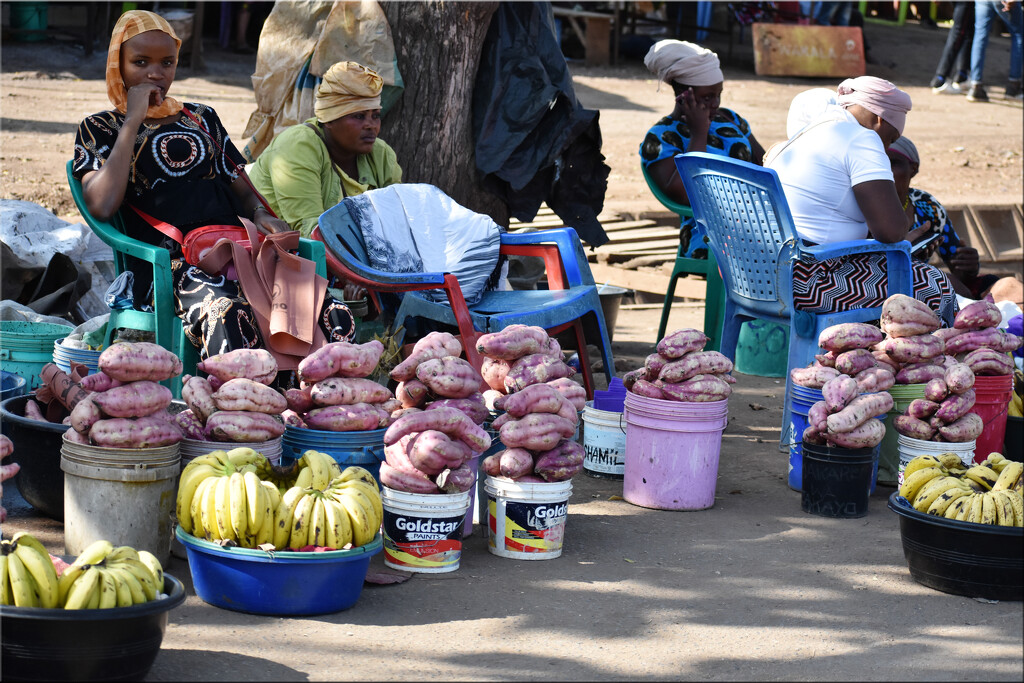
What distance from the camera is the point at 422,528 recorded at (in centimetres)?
370

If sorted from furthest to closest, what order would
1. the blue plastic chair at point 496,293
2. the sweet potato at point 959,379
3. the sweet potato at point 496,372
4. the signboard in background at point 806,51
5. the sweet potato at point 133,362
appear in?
the signboard in background at point 806,51, the blue plastic chair at point 496,293, the sweet potato at point 959,379, the sweet potato at point 496,372, the sweet potato at point 133,362

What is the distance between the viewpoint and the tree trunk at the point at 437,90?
20.7 ft

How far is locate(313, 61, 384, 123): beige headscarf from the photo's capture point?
5.30m

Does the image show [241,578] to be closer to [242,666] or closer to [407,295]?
[242,666]

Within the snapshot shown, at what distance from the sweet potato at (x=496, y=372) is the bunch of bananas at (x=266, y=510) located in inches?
37.7

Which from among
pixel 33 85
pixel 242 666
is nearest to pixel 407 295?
pixel 242 666

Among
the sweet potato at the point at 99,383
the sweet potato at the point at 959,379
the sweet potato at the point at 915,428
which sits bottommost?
the sweet potato at the point at 915,428

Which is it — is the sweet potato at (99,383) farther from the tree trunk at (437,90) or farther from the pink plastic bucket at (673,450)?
the tree trunk at (437,90)

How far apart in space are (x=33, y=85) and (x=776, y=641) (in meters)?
12.1

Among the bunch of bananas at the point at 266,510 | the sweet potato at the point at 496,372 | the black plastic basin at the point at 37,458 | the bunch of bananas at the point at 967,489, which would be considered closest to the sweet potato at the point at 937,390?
the bunch of bananas at the point at 967,489

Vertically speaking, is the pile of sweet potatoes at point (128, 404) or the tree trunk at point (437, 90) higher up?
the tree trunk at point (437, 90)

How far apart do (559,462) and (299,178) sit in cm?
225

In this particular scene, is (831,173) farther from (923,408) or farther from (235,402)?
(235,402)

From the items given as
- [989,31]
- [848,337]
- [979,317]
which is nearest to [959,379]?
[848,337]
